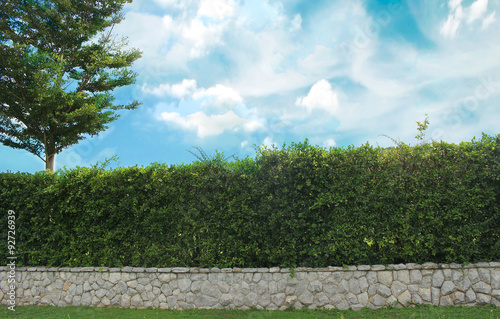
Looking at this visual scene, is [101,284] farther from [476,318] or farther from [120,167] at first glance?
[476,318]

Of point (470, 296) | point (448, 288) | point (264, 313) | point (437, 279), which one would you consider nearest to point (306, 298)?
point (264, 313)

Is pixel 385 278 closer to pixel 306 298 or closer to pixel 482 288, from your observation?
pixel 306 298

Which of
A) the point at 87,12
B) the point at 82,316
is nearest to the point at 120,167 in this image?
the point at 82,316

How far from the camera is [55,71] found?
16281 millimetres

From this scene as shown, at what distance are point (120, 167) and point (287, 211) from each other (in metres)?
4.90

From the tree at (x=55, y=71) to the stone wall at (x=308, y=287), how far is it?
1143cm

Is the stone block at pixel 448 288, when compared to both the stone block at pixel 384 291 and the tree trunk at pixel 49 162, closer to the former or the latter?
the stone block at pixel 384 291

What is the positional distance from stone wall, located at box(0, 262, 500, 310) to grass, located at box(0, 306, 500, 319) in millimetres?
225

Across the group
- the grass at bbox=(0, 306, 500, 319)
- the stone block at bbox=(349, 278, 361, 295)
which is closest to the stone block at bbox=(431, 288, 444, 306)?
the grass at bbox=(0, 306, 500, 319)

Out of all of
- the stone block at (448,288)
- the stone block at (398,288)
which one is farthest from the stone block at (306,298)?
the stone block at (448,288)

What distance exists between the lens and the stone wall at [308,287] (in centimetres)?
746

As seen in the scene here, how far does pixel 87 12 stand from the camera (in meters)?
18.8

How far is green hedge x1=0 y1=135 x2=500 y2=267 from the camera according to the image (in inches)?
300

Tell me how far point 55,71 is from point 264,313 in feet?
51.4
